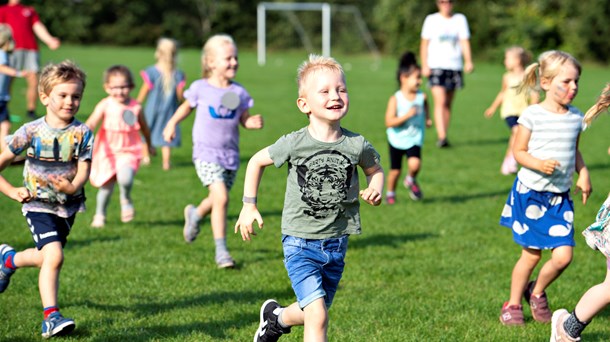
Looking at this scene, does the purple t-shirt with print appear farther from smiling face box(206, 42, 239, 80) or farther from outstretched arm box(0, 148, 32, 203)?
outstretched arm box(0, 148, 32, 203)

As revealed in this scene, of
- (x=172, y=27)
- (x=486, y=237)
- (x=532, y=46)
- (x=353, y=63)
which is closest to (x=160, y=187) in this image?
(x=486, y=237)

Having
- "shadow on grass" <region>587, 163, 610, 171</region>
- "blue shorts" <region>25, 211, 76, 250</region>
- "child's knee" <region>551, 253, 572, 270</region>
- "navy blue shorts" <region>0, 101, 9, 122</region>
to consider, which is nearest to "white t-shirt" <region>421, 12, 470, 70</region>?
"shadow on grass" <region>587, 163, 610, 171</region>

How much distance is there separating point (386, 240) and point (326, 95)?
3818 millimetres

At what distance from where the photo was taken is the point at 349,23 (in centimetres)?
4500

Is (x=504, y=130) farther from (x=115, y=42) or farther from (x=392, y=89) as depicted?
(x=115, y=42)

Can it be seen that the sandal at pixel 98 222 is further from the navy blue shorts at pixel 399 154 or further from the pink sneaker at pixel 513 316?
the pink sneaker at pixel 513 316

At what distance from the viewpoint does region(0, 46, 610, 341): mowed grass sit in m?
5.33

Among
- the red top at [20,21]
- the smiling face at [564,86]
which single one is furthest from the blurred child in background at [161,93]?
the smiling face at [564,86]

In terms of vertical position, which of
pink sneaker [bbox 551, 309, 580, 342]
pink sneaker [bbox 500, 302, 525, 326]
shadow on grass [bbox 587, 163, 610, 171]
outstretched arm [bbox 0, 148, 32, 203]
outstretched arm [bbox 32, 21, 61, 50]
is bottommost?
shadow on grass [bbox 587, 163, 610, 171]

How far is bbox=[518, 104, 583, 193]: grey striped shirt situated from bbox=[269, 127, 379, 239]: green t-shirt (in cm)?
138

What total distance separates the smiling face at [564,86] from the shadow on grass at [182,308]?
2.26 meters

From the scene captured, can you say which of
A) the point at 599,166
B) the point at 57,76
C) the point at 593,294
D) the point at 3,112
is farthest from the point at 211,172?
the point at 599,166

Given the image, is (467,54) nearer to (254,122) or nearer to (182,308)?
(254,122)

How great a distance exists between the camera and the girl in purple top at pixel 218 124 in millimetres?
6902
